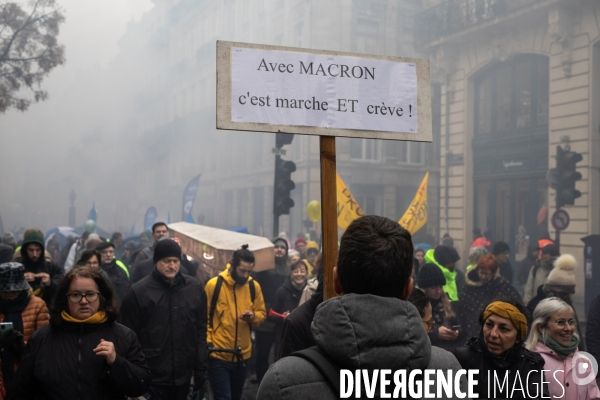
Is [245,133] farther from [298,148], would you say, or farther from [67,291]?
[67,291]

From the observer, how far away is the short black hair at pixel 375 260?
1430 mm

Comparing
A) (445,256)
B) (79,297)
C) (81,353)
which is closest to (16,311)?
(79,297)

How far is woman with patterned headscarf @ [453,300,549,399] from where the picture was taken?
2.87m

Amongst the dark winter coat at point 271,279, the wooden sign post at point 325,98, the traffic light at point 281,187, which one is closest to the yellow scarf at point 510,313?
the wooden sign post at point 325,98

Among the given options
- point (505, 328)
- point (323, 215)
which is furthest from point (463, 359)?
point (323, 215)

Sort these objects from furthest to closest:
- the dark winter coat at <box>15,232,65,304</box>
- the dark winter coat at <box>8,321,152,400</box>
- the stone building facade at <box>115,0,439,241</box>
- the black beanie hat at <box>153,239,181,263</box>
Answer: the stone building facade at <box>115,0,439,241</box>, the dark winter coat at <box>15,232,65,304</box>, the black beanie hat at <box>153,239,181,263</box>, the dark winter coat at <box>8,321,152,400</box>

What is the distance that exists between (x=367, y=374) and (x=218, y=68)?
142 cm

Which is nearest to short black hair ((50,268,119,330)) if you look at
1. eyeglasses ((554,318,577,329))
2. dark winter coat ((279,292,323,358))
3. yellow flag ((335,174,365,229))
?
dark winter coat ((279,292,323,358))

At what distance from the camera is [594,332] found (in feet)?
14.2

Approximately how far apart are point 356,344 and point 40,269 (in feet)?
13.5

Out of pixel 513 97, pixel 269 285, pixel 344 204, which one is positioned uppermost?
pixel 513 97

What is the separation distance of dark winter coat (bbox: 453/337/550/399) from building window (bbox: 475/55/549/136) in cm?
1564

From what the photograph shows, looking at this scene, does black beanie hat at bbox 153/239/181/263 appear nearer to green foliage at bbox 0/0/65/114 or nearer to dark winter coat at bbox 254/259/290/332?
dark winter coat at bbox 254/259/290/332

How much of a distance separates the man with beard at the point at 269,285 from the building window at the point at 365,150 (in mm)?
19991
